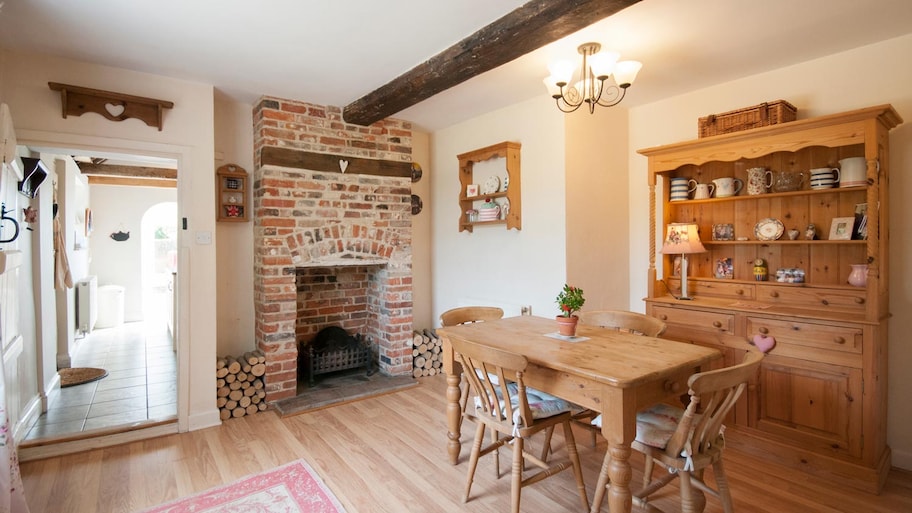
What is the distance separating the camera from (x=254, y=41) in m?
2.62

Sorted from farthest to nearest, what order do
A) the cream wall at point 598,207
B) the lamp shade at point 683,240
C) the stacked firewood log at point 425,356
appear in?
the stacked firewood log at point 425,356 → the cream wall at point 598,207 → the lamp shade at point 683,240

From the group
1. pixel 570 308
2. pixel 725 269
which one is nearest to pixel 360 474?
pixel 570 308

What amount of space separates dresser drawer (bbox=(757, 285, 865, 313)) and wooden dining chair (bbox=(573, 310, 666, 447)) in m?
1.02

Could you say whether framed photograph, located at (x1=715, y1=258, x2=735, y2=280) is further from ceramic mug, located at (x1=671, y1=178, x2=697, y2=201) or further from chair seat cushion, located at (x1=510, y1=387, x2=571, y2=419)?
chair seat cushion, located at (x1=510, y1=387, x2=571, y2=419)

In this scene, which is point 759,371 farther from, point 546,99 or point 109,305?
point 109,305

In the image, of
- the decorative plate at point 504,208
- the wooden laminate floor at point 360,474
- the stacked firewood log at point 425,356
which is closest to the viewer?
the wooden laminate floor at point 360,474

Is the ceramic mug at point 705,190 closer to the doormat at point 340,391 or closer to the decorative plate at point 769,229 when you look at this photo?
the decorative plate at point 769,229

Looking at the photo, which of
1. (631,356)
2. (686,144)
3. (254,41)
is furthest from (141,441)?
(686,144)

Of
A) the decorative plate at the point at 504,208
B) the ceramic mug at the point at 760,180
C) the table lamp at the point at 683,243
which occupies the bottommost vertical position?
the table lamp at the point at 683,243

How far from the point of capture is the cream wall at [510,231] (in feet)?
11.7

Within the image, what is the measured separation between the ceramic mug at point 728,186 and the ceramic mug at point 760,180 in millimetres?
142

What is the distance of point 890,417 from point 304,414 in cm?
383

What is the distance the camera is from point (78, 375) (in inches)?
172

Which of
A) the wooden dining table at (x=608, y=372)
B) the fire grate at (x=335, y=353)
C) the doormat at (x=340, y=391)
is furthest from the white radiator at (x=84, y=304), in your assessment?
the wooden dining table at (x=608, y=372)
